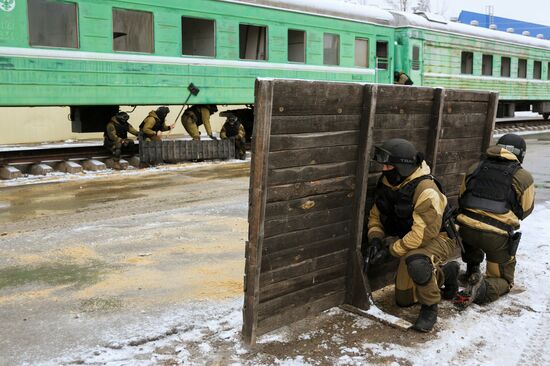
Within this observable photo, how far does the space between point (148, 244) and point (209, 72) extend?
6.89 m

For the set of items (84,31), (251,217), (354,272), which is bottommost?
(354,272)

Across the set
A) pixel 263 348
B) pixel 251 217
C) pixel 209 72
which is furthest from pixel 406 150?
pixel 209 72

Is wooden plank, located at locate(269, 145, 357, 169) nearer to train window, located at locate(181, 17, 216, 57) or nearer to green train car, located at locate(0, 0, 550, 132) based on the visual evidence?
green train car, located at locate(0, 0, 550, 132)

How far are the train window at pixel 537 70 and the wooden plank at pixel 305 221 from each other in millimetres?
21360

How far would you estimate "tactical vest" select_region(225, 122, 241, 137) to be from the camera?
1324 centimetres

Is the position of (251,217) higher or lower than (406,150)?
lower

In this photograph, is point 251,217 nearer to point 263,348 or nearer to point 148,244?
point 263,348

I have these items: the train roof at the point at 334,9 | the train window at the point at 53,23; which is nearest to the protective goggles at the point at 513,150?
the train window at the point at 53,23

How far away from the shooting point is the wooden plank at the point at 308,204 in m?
3.51

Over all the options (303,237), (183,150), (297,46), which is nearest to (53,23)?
(183,150)

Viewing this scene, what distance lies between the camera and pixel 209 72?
39.7 ft

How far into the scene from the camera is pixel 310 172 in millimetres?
3693

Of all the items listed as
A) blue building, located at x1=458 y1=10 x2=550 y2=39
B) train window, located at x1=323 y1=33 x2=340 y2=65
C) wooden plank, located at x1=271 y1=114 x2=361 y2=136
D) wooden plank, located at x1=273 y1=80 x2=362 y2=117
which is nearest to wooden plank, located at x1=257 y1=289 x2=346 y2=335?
wooden plank, located at x1=271 y1=114 x2=361 y2=136

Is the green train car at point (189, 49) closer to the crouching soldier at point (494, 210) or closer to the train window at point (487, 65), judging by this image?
the train window at point (487, 65)
